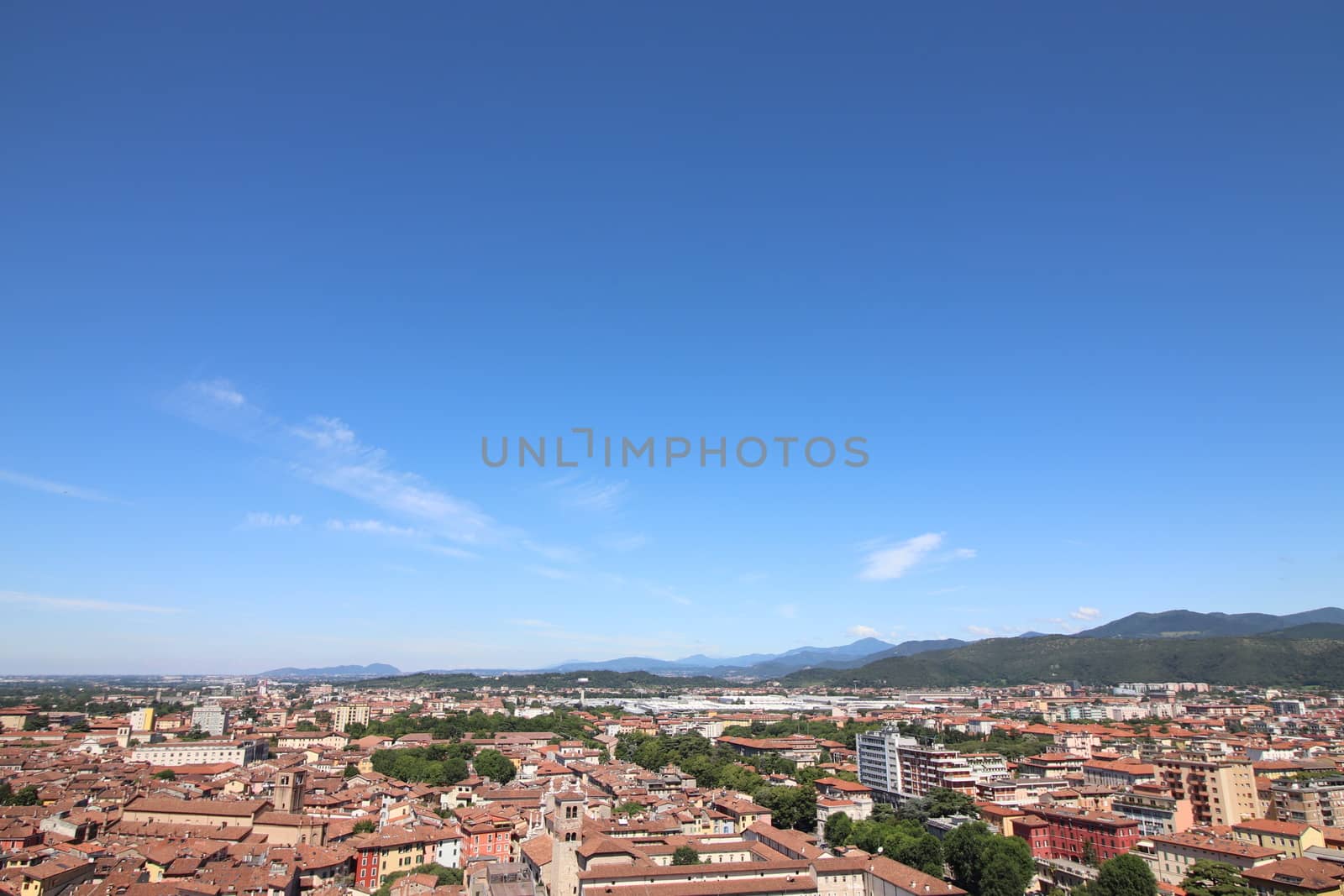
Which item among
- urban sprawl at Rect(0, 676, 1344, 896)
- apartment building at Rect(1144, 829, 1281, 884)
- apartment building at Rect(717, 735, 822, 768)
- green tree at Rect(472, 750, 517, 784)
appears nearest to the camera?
urban sprawl at Rect(0, 676, 1344, 896)

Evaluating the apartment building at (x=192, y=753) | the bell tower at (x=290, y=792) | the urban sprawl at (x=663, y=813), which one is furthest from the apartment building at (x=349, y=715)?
the bell tower at (x=290, y=792)

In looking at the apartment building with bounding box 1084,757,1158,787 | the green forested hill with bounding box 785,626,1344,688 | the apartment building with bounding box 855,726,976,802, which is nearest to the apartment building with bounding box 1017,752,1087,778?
the apartment building with bounding box 1084,757,1158,787

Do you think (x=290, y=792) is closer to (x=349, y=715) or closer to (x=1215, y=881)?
(x=1215, y=881)

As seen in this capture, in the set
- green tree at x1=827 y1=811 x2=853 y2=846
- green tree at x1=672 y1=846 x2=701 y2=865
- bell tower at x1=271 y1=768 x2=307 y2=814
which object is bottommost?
green tree at x1=827 y1=811 x2=853 y2=846

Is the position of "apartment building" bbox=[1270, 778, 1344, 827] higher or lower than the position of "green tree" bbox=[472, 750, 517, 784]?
lower

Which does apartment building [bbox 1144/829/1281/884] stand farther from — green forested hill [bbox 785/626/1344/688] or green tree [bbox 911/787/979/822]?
green forested hill [bbox 785/626/1344/688]

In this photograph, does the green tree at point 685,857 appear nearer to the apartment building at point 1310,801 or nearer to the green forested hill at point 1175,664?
the apartment building at point 1310,801

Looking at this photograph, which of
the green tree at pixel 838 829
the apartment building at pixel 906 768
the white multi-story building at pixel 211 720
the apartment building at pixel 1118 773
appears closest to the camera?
the green tree at pixel 838 829
